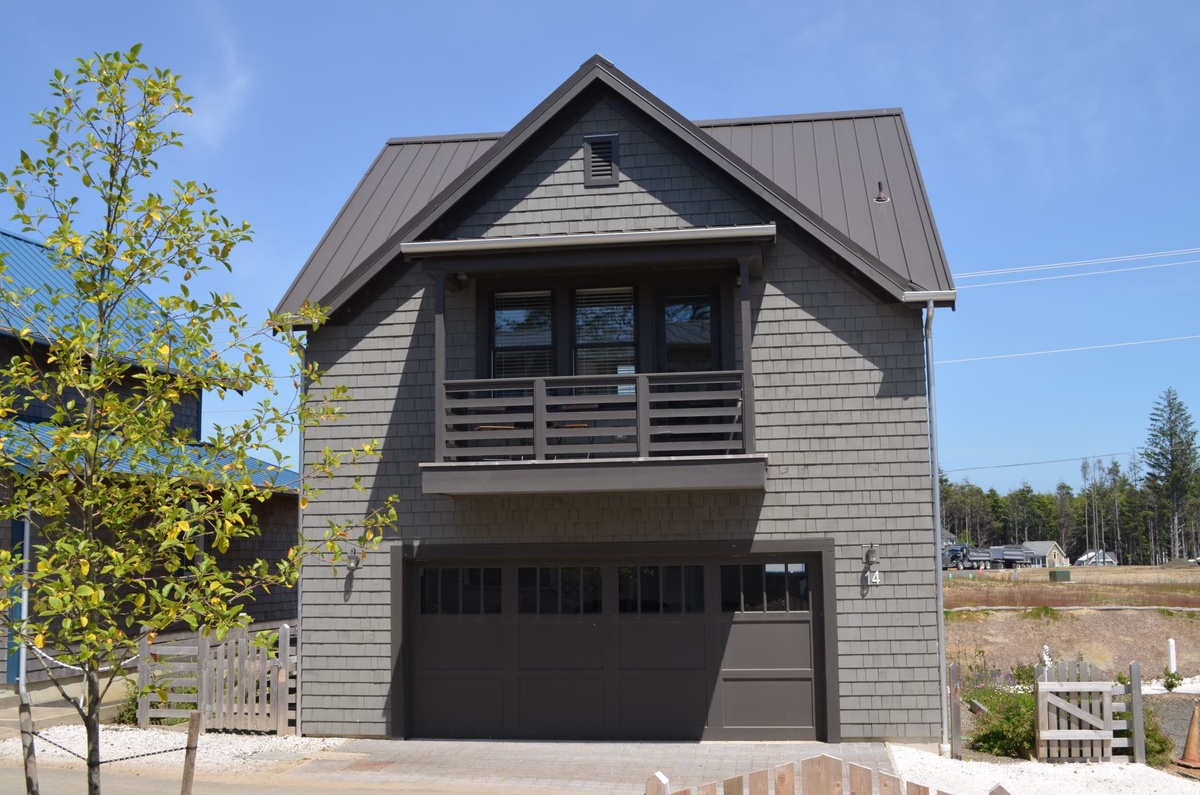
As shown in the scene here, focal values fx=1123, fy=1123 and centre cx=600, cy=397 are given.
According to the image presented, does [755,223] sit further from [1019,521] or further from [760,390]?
[1019,521]

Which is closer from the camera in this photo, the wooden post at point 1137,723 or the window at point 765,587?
the wooden post at point 1137,723

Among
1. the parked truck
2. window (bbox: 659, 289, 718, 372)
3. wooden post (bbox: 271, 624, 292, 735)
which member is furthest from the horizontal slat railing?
the parked truck

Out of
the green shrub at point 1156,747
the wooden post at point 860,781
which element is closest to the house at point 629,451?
the green shrub at point 1156,747

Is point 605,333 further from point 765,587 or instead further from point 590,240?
point 765,587

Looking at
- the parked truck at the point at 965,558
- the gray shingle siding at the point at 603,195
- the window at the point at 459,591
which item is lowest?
the parked truck at the point at 965,558

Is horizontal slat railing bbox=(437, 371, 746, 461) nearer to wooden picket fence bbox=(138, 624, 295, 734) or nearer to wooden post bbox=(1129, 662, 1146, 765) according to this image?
wooden picket fence bbox=(138, 624, 295, 734)

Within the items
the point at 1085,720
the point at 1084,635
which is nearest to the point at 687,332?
the point at 1085,720

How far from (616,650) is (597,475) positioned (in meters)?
2.45

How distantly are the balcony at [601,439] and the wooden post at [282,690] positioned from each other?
10.1ft

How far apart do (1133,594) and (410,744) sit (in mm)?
36695

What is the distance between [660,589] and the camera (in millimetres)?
14219

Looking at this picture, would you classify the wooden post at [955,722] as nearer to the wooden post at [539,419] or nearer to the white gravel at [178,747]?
the wooden post at [539,419]

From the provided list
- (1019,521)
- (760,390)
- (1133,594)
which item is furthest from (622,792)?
(1019,521)

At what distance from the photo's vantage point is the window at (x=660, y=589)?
1415 cm
